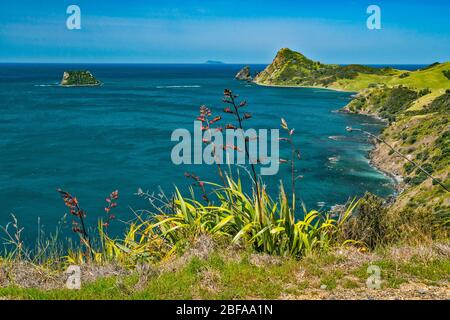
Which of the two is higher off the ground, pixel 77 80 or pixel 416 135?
pixel 77 80

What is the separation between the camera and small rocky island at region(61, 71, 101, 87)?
181m

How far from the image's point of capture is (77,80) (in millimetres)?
183875

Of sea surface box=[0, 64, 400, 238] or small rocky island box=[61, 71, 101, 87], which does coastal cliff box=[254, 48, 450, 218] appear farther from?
small rocky island box=[61, 71, 101, 87]

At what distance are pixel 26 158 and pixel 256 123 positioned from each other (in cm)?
4114

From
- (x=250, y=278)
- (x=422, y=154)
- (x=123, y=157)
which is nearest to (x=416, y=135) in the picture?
(x=422, y=154)

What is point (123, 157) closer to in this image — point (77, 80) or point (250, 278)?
point (250, 278)

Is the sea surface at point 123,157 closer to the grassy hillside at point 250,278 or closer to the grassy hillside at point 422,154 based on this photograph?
the grassy hillside at point 422,154

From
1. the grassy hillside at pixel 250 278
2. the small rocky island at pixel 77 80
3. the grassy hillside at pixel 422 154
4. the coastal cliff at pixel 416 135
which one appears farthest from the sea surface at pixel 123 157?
the small rocky island at pixel 77 80

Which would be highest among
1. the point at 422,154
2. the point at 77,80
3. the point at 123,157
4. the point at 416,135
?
the point at 77,80

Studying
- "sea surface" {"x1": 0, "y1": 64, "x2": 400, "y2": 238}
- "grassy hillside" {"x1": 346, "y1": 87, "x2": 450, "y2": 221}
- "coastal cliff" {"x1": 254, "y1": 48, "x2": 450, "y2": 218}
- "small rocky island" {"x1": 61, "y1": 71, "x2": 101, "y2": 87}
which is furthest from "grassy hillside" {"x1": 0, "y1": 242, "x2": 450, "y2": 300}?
"small rocky island" {"x1": 61, "y1": 71, "x2": 101, "y2": 87}

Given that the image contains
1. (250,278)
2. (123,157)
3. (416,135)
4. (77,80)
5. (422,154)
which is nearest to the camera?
(250,278)
